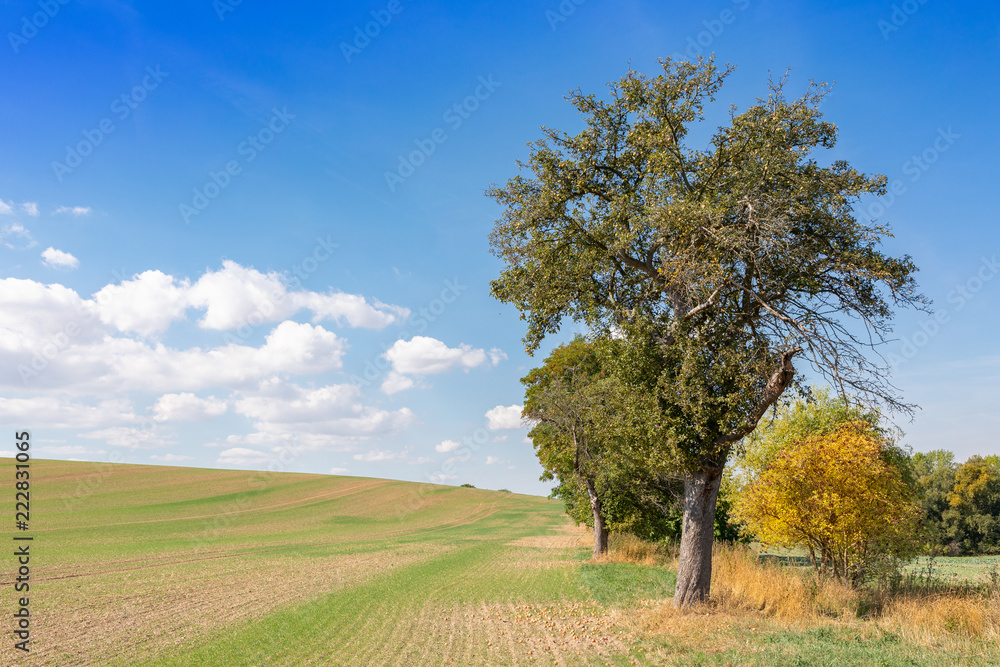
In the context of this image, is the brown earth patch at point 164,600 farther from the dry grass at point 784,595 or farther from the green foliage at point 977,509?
the green foliage at point 977,509

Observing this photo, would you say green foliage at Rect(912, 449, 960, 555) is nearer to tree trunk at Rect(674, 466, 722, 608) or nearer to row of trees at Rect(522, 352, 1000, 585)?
row of trees at Rect(522, 352, 1000, 585)

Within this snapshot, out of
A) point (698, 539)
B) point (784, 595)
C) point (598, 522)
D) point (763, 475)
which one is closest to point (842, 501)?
point (763, 475)

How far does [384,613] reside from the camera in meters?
14.3

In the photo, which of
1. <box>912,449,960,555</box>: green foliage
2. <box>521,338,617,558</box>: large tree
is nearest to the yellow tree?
<box>521,338,617,558</box>: large tree

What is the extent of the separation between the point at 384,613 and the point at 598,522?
16336mm

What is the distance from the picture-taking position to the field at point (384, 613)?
33.1ft

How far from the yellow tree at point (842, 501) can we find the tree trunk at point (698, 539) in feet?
11.1

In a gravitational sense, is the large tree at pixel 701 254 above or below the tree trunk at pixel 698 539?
above

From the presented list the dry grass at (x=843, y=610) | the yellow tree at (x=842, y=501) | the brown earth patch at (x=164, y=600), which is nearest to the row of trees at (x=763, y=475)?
the yellow tree at (x=842, y=501)

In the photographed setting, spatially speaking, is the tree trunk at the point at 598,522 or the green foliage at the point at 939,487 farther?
the green foliage at the point at 939,487

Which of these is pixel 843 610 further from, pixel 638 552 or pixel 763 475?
pixel 638 552

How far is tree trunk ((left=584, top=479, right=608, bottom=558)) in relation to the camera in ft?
91.9

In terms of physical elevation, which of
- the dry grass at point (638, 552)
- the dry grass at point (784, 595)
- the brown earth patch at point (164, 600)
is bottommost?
the brown earth patch at point (164, 600)

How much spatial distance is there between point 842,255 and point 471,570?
1898cm
